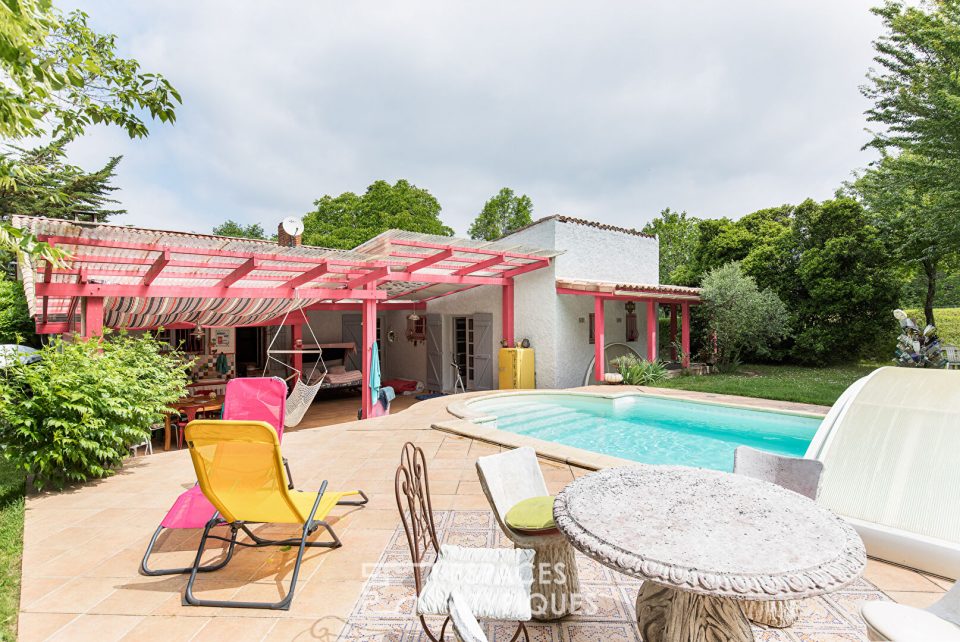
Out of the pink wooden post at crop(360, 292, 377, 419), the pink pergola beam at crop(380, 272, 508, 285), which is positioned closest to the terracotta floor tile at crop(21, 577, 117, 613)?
the pink wooden post at crop(360, 292, 377, 419)

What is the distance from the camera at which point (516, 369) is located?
412 inches

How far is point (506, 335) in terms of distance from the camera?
1099 cm

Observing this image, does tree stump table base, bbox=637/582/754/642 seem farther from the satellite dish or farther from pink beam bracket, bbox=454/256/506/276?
the satellite dish

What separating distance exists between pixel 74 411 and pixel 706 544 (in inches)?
202

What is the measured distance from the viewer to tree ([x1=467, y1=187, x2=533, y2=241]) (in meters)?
31.7

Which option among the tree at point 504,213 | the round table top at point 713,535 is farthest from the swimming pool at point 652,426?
the tree at point 504,213

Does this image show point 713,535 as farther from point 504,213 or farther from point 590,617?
point 504,213

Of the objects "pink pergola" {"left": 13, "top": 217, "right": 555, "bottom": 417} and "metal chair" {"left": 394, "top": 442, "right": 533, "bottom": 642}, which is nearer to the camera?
"metal chair" {"left": 394, "top": 442, "right": 533, "bottom": 642}

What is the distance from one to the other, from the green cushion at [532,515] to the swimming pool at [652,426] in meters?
4.12

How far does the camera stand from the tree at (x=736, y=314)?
12211 millimetres

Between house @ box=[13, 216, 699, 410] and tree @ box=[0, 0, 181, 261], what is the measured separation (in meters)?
2.90

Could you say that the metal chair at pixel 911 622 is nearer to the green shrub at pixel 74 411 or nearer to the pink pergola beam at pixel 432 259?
the green shrub at pixel 74 411

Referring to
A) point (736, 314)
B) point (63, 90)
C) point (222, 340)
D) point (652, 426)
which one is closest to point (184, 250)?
point (63, 90)

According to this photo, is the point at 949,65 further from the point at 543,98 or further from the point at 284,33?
the point at 284,33
